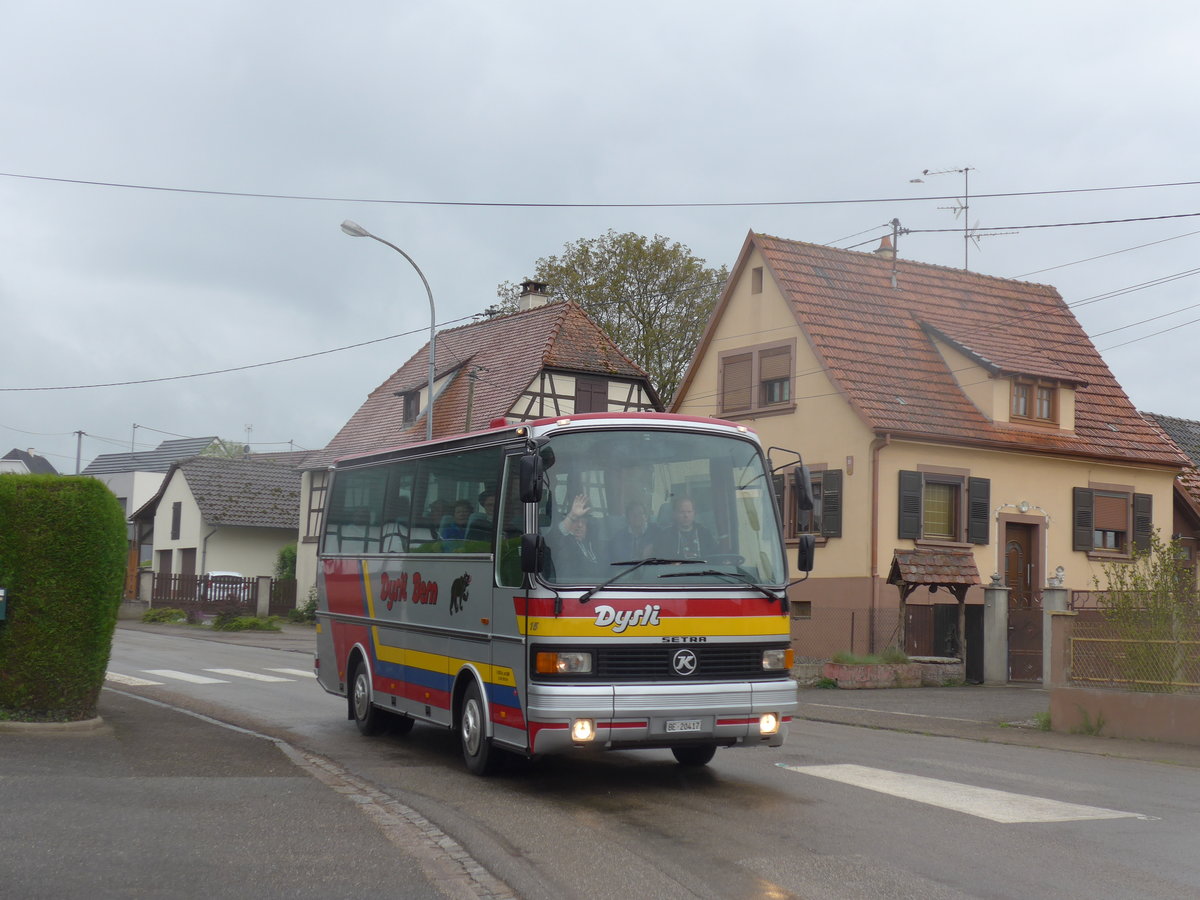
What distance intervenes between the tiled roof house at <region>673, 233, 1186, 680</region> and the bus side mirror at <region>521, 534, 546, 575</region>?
18.2 metres

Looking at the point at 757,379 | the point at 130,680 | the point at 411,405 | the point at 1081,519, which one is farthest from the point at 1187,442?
the point at 130,680

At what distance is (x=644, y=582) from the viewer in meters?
10.4

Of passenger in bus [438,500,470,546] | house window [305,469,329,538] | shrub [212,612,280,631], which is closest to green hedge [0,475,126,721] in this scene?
passenger in bus [438,500,470,546]

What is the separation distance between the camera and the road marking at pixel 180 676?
69.1 ft

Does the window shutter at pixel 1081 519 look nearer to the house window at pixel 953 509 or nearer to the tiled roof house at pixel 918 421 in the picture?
the tiled roof house at pixel 918 421

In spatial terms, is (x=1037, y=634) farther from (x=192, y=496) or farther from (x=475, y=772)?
(x=192, y=496)

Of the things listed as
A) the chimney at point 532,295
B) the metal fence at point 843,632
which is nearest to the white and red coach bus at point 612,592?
the metal fence at point 843,632

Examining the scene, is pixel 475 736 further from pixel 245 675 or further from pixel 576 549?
pixel 245 675

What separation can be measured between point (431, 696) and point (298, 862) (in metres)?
4.80

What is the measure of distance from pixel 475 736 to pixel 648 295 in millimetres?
42680

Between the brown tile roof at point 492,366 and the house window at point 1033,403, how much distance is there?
14066 mm

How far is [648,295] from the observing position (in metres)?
53.2

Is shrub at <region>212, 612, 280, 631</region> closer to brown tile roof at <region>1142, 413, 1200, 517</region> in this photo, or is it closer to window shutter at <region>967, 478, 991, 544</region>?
window shutter at <region>967, 478, 991, 544</region>

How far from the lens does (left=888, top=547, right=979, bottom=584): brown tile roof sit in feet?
86.4
